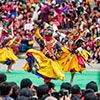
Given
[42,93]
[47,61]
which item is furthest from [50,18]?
[42,93]

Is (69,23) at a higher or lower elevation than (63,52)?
higher

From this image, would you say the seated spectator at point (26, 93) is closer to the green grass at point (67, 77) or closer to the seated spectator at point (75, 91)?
the seated spectator at point (75, 91)

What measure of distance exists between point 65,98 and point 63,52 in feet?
19.2

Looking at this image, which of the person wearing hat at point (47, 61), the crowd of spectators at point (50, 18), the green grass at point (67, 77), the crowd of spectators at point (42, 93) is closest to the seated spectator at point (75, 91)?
the crowd of spectators at point (42, 93)

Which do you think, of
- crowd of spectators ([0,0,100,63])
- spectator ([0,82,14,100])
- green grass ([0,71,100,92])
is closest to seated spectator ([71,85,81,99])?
spectator ([0,82,14,100])

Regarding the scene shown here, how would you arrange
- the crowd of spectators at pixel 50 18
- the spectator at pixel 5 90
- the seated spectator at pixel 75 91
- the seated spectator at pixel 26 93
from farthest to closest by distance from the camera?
the crowd of spectators at pixel 50 18 < the seated spectator at pixel 75 91 < the seated spectator at pixel 26 93 < the spectator at pixel 5 90

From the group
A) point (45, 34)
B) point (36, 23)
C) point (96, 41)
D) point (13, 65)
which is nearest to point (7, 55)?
point (13, 65)

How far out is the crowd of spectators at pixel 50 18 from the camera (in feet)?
64.2

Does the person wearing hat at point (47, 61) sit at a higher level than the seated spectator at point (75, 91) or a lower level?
higher

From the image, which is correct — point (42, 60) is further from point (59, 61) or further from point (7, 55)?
point (7, 55)

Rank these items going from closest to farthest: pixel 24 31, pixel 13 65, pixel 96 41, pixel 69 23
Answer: pixel 13 65
pixel 96 41
pixel 24 31
pixel 69 23

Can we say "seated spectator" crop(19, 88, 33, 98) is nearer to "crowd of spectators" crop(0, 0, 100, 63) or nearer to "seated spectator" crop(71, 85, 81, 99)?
"seated spectator" crop(71, 85, 81, 99)

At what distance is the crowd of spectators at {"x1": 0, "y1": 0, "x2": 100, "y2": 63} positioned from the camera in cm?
1958

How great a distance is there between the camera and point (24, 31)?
20.5 metres
